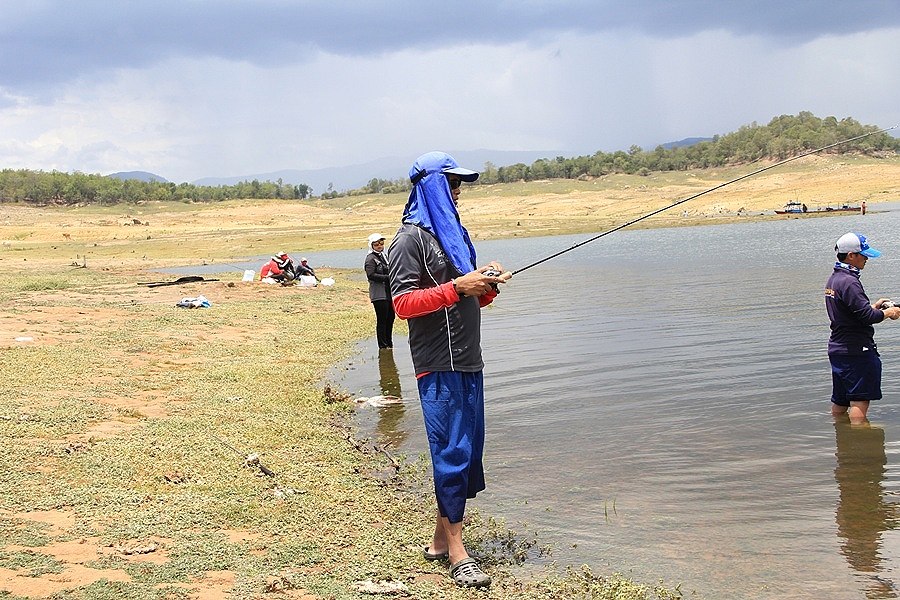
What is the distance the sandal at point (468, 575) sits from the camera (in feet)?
15.1

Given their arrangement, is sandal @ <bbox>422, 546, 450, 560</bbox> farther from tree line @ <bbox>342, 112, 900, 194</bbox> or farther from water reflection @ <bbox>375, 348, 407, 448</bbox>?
tree line @ <bbox>342, 112, 900, 194</bbox>

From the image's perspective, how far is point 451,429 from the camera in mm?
4812

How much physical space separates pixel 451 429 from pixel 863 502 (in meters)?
3.37

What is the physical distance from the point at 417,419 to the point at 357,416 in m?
0.71

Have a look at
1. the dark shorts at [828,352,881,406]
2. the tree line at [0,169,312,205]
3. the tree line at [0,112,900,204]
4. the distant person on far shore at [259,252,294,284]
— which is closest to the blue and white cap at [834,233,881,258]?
the dark shorts at [828,352,881,406]

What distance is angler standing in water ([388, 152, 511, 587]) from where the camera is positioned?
477 cm

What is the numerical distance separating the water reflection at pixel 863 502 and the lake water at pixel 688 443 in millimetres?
17

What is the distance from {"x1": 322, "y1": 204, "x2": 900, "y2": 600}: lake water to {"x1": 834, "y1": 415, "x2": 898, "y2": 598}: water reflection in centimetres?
2

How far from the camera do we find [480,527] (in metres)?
5.73

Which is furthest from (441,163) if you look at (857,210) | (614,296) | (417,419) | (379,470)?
(857,210)

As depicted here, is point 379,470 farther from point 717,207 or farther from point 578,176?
point 578,176

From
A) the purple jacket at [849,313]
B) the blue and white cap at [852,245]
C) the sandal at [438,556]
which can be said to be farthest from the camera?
the blue and white cap at [852,245]

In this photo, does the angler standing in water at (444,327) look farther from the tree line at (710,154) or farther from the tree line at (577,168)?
the tree line at (710,154)

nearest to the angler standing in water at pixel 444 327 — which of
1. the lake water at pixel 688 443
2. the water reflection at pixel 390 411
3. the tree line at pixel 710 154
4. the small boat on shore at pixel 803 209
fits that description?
the lake water at pixel 688 443
